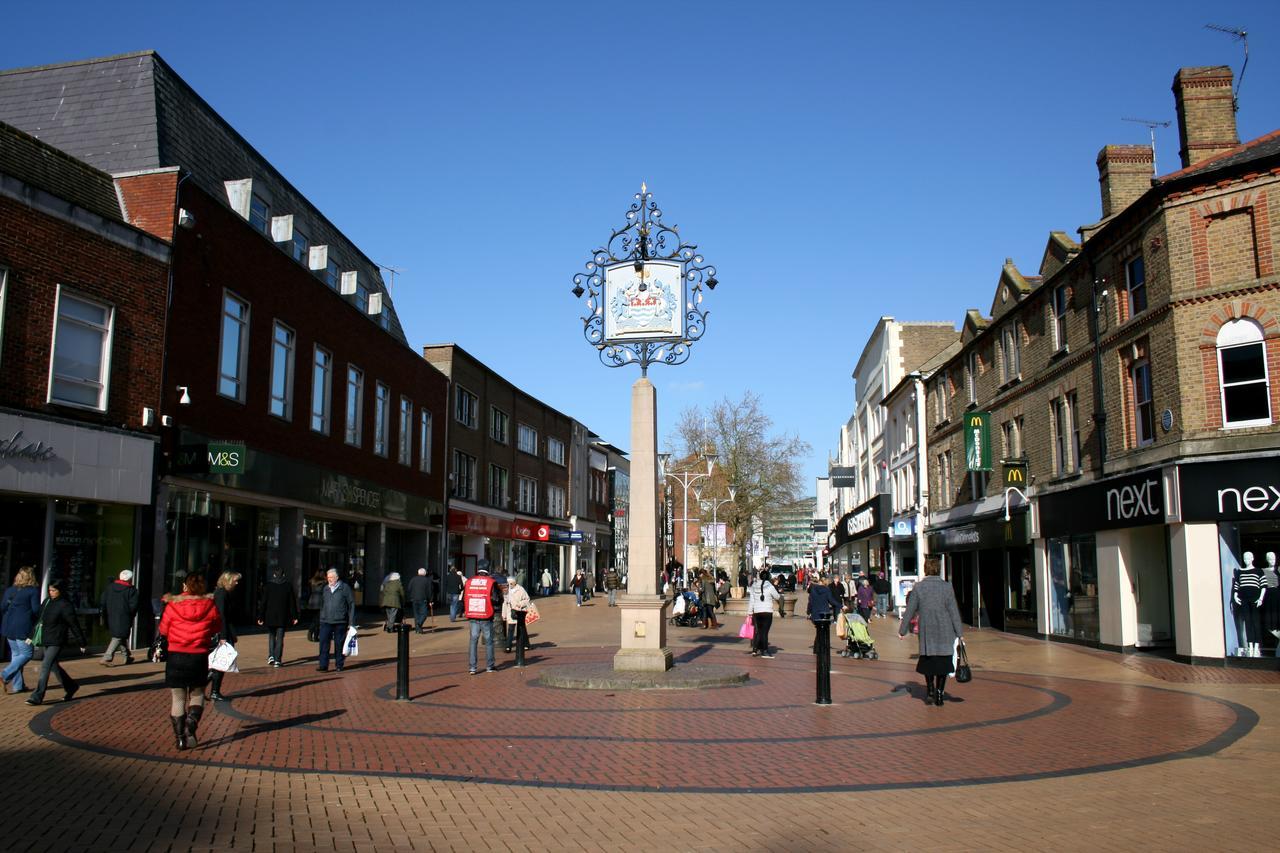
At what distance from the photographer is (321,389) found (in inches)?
1149

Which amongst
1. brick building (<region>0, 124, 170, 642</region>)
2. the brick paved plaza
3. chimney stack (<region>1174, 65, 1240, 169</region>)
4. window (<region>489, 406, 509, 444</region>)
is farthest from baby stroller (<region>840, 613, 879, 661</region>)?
window (<region>489, 406, 509, 444</region>)

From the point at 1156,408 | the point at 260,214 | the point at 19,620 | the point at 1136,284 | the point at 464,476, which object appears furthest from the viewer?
the point at 464,476

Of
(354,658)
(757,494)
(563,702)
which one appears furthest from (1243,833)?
(757,494)

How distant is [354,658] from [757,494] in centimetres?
4349

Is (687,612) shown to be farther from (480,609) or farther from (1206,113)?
(1206,113)

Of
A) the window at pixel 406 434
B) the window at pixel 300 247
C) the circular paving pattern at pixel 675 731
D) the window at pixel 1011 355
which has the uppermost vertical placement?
the window at pixel 300 247

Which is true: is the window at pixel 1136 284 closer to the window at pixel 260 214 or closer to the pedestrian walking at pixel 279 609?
the pedestrian walking at pixel 279 609

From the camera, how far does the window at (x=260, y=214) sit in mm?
26022

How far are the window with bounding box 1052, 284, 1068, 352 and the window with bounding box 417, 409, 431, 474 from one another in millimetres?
23386

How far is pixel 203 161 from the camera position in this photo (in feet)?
79.7

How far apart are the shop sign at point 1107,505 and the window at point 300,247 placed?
69.8 feet

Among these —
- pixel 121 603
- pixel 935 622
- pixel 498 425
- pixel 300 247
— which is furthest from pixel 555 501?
pixel 935 622

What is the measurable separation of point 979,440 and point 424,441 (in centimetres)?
2115

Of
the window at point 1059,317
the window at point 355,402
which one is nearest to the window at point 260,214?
the window at point 355,402
